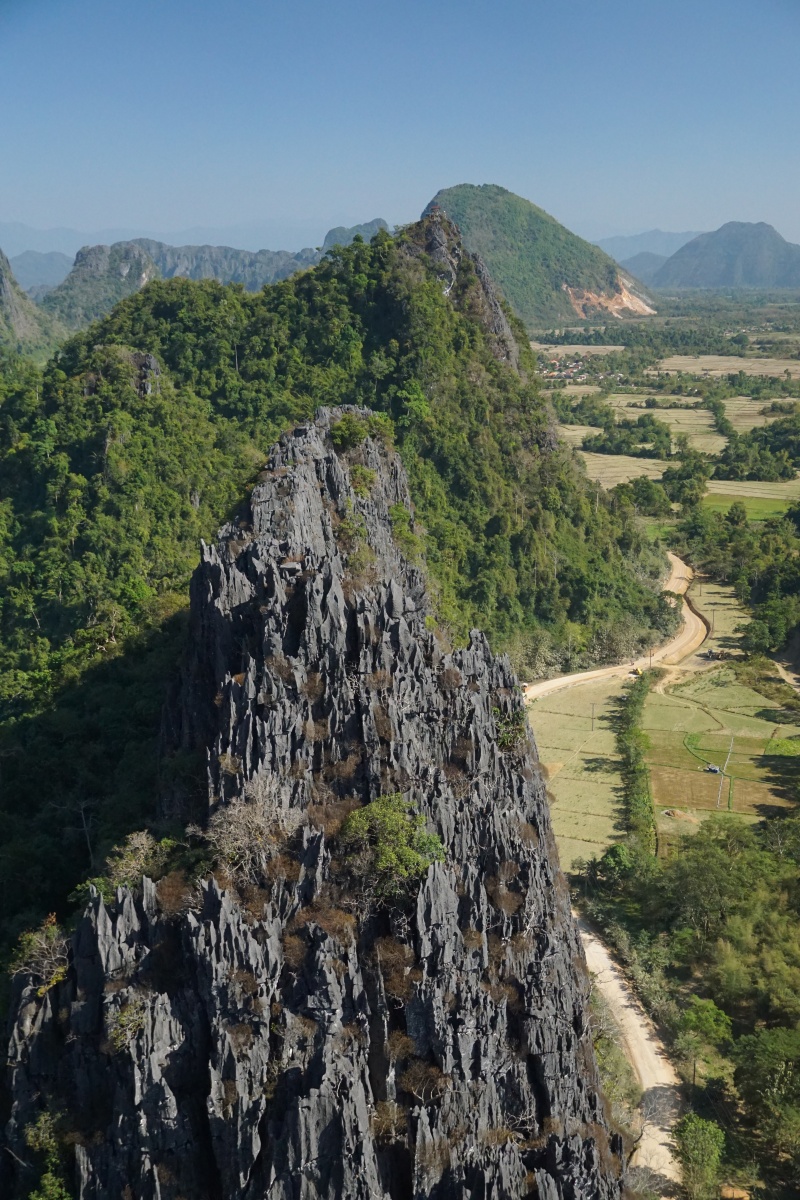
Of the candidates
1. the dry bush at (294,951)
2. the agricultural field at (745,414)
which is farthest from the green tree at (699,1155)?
the agricultural field at (745,414)

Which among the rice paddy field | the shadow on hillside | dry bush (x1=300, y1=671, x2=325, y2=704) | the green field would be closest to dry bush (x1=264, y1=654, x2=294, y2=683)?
dry bush (x1=300, y1=671, x2=325, y2=704)

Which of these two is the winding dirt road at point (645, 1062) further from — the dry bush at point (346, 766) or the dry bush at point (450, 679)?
the dry bush at point (346, 766)

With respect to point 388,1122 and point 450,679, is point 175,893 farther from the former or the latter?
point 450,679

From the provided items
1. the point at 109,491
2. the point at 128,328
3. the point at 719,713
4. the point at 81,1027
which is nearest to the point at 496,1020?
the point at 81,1027

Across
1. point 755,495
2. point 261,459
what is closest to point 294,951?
point 261,459

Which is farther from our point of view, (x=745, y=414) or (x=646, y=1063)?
(x=745, y=414)

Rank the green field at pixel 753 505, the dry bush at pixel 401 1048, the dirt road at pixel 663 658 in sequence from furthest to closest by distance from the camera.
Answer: the green field at pixel 753 505
the dirt road at pixel 663 658
the dry bush at pixel 401 1048

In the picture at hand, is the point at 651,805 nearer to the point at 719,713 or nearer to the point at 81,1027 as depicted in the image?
the point at 719,713
